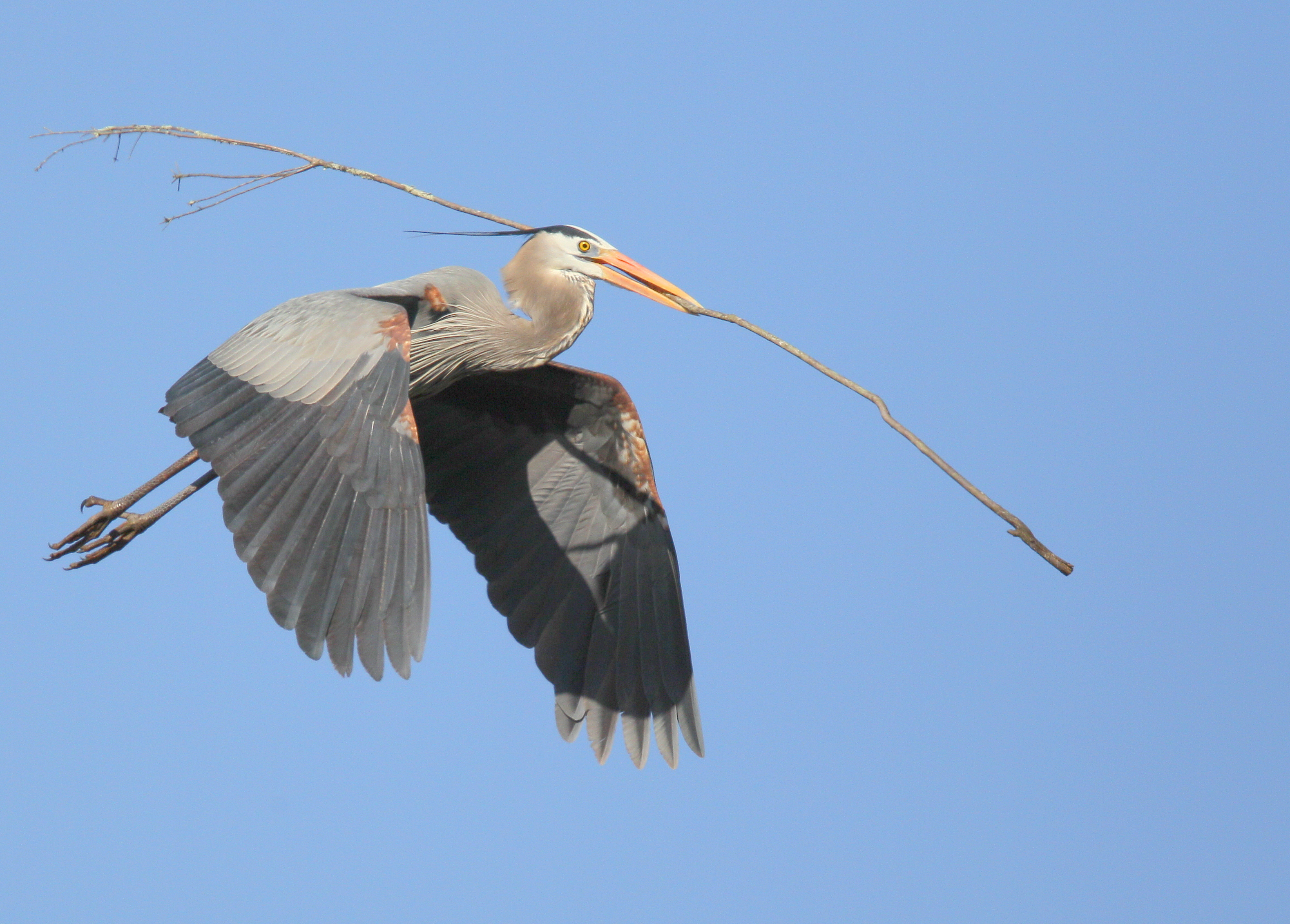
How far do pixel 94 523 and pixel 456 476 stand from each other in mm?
2000

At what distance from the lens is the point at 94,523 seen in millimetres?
6984

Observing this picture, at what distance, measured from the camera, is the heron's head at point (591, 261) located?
23.8 ft

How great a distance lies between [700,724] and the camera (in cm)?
755

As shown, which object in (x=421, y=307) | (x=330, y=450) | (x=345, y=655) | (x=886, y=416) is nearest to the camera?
(x=886, y=416)

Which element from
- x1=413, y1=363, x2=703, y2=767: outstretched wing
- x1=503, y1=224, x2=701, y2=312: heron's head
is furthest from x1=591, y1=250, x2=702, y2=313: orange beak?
x1=413, y1=363, x2=703, y2=767: outstretched wing

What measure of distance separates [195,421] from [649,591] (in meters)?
2.95

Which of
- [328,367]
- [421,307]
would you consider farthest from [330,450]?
[421,307]

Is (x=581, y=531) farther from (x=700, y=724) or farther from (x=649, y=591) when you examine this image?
(x=700, y=724)

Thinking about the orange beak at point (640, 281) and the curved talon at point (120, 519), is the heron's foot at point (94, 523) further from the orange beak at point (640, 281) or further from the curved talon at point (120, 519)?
the orange beak at point (640, 281)

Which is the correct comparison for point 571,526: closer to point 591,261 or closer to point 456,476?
point 456,476

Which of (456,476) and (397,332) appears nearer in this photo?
(397,332)

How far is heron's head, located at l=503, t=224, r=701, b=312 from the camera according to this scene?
7250 mm

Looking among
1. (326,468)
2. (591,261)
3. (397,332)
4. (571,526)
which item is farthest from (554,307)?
(326,468)

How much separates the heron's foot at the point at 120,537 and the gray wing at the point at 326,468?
110cm
